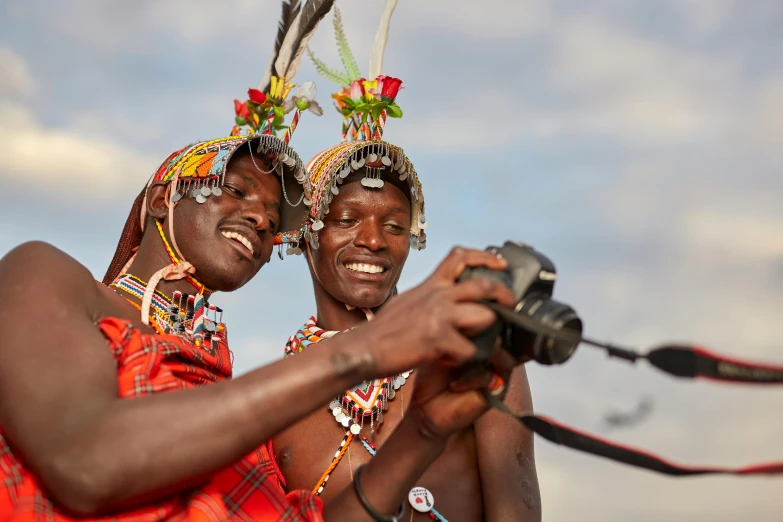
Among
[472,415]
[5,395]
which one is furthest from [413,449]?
[5,395]

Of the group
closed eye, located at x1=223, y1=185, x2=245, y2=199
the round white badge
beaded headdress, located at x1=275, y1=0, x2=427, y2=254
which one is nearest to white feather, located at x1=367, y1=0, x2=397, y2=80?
beaded headdress, located at x1=275, y1=0, x2=427, y2=254

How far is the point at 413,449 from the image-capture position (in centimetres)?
302

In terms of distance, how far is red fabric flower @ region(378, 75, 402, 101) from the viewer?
566 cm

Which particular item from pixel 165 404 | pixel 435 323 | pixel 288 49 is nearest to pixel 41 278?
pixel 165 404

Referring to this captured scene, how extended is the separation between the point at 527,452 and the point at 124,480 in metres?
2.67

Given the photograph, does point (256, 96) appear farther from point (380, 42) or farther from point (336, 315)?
point (336, 315)

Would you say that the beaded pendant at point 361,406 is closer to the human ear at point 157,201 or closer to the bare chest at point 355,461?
the bare chest at point 355,461

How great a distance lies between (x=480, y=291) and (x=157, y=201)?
8.23 ft

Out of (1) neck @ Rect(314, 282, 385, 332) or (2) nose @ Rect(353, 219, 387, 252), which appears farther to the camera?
(1) neck @ Rect(314, 282, 385, 332)

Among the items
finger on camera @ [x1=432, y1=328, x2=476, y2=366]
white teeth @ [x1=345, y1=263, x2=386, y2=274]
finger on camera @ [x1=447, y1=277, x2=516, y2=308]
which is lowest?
finger on camera @ [x1=432, y1=328, x2=476, y2=366]

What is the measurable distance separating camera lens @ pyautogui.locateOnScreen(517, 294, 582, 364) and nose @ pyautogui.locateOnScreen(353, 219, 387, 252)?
2.50m

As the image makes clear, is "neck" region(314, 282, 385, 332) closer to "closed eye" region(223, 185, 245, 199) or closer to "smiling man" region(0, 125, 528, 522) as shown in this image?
"closed eye" region(223, 185, 245, 199)

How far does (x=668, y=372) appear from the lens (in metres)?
2.35

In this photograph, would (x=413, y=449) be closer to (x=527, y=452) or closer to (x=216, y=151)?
(x=527, y=452)
